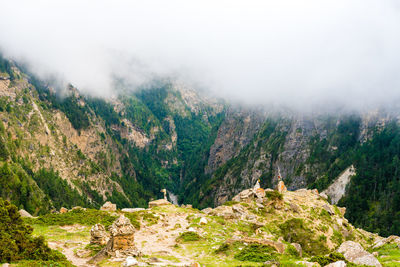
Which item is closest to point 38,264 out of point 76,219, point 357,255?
point 357,255

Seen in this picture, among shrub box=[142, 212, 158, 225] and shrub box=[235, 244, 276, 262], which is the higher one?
shrub box=[235, 244, 276, 262]

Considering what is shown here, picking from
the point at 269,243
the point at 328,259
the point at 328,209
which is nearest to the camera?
the point at 328,259

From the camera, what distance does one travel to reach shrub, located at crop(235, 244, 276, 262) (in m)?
25.8

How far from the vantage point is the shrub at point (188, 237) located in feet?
118

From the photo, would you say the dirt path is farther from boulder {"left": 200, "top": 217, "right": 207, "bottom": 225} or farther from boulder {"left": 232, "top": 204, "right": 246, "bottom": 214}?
boulder {"left": 232, "top": 204, "right": 246, "bottom": 214}

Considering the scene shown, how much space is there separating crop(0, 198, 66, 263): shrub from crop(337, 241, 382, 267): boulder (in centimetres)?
2034

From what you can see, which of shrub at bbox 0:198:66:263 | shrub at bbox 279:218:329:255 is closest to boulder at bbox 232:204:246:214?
shrub at bbox 279:218:329:255

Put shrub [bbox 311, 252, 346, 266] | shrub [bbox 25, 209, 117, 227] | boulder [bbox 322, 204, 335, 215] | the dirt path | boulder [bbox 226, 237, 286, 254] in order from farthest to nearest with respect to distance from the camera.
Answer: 1. boulder [bbox 322, 204, 335, 215]
2. shrub [bbox 25, 209, 117, 227]
3. boulder [bbox 226, 237, 286, 254]
4. the dirt path
5. shrub [bbox 311, 252, 346, 266]

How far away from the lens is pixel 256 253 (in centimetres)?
2703

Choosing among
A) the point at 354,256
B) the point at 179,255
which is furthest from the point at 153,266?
the point at 354,256

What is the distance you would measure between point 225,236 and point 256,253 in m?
11.9

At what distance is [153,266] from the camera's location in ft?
68.8

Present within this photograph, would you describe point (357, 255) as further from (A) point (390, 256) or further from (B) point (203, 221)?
(B) point (203, 221)

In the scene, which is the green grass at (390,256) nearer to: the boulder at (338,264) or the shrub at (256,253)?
the boulder at (338,264)
